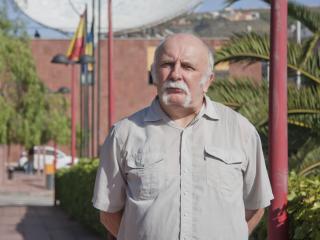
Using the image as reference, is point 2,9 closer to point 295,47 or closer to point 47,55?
point 295,47

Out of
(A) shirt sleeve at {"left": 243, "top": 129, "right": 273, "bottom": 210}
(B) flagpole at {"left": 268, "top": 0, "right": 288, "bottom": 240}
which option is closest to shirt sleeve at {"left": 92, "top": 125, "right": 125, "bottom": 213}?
(A) shirt sleeve at {"left": 243, "top": 129, "right": 273, "bottom": 210}

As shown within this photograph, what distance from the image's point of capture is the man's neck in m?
4.00

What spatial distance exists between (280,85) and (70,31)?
4270 cm

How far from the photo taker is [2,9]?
34.6 metres

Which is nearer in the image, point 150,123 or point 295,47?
point 150,123

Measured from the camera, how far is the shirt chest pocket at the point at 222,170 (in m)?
3.92

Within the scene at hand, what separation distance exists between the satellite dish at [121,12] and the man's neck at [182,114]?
36.2 m

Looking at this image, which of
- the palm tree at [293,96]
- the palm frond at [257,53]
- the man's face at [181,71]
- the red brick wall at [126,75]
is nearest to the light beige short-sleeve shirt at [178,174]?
the man's face at [181,71]

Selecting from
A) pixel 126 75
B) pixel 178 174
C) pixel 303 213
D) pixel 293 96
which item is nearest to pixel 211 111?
pixel 178 174

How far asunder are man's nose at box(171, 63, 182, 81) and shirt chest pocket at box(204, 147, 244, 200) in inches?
12.6

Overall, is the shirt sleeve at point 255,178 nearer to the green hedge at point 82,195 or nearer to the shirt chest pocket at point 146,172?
the shirt chest pocket at point 146,172

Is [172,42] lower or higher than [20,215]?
higher

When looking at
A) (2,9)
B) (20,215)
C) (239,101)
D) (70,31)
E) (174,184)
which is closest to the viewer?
(174,184)

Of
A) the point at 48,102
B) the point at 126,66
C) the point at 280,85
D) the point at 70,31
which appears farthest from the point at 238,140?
the point at 126,66
